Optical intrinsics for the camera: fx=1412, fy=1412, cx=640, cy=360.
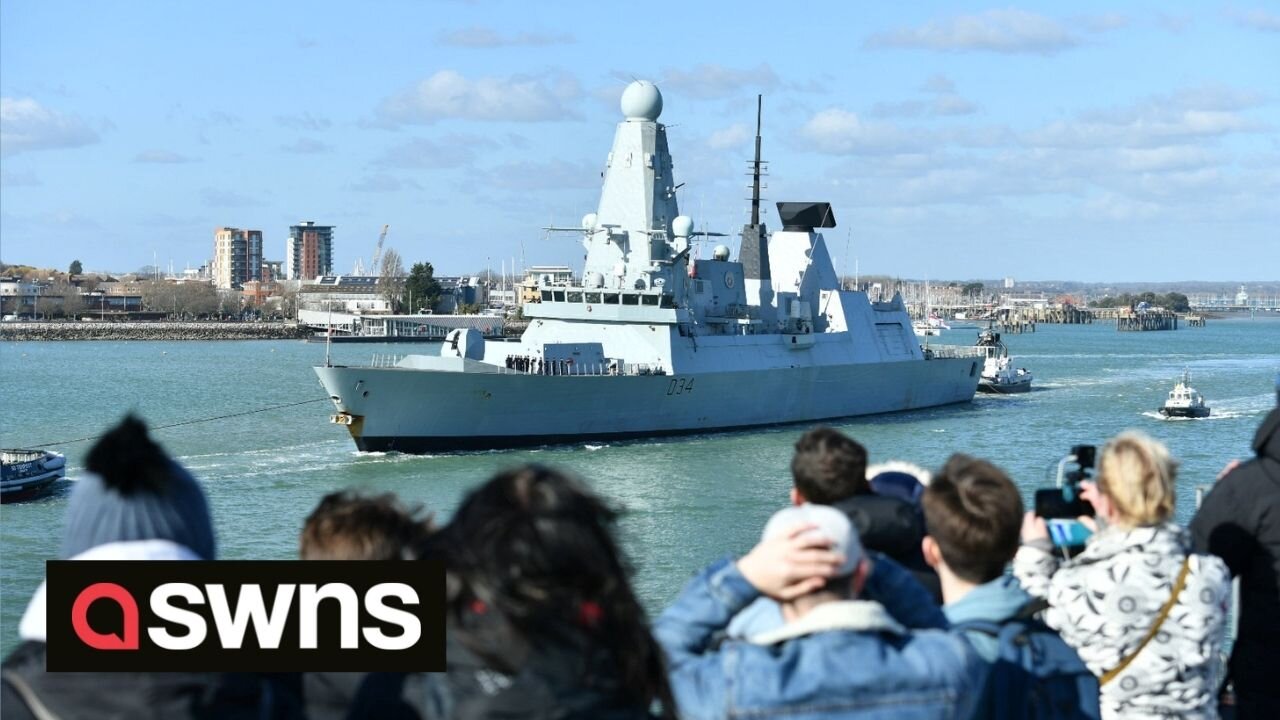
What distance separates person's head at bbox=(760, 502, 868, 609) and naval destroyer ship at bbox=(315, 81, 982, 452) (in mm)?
22172

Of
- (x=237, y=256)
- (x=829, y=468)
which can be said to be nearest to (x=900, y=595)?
(x=829, y=468)

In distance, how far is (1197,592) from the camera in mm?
3531

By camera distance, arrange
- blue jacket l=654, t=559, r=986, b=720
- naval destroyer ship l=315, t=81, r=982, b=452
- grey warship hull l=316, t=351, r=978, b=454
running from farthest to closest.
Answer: naval destroyer ship l=315, t=81, r=982, b=452, grey warship hull l=316, t=351, r=978, b=454, blue jacket l=654, t=559, r=986, b=720

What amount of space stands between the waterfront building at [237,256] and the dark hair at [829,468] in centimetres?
18041

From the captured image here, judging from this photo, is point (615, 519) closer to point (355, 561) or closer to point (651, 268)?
point (355, 561)

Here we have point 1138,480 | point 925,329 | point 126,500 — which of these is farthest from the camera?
point 925,329

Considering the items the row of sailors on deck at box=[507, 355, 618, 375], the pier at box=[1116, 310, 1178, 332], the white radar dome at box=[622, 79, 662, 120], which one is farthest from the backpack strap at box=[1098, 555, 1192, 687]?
the pier at box=[1116, 310, 1178, 332]

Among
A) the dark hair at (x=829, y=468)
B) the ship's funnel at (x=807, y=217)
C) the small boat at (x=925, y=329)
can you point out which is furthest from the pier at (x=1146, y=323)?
the dark hair at (x=829, y=468)

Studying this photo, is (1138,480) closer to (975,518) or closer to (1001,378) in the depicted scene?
(975,518)

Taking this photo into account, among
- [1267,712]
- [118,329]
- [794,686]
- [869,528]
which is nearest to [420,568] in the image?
[794,686]

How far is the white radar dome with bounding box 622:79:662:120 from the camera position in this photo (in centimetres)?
3095

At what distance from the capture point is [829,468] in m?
3.53

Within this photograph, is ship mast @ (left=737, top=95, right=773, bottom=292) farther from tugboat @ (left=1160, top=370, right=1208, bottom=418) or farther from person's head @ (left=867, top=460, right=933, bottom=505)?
person's head @ (left=867, top=460, right=933, bottom=505)

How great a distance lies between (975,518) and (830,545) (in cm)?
71
